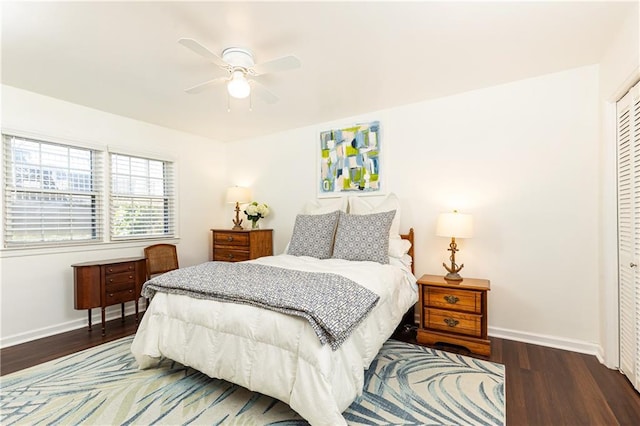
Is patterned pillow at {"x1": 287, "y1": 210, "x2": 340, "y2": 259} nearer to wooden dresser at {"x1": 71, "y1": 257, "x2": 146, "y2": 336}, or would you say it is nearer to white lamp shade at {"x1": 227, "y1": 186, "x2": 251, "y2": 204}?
white lamp shade at {"x1": 227, "y1": 186, "x2": 251, "y2": 204}

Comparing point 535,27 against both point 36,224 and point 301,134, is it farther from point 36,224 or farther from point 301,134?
point 36,224

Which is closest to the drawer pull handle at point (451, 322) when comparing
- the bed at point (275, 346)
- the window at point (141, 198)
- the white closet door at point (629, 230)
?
the bed at point (275, 346)

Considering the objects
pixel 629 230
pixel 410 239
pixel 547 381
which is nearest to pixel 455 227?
pixel 410 239

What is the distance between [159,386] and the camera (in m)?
2.04

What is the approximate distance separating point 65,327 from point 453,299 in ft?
12.8

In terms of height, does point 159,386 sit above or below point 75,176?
below

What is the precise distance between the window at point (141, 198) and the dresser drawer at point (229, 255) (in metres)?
0.67

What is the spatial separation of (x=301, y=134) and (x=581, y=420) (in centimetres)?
373

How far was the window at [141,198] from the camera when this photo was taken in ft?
11.9

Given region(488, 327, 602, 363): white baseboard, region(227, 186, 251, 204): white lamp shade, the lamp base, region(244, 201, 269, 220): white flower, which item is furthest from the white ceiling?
region(488, 327, 602, 363): white baseboard

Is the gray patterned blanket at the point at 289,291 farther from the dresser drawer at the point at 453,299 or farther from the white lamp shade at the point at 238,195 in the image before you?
the white lamp shade at the point at 238,195

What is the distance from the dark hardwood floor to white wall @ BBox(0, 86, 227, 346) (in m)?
0.25

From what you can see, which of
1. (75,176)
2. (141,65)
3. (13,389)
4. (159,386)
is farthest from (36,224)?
(159,386)

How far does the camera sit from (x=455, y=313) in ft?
8.58
